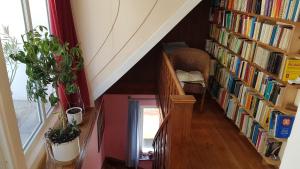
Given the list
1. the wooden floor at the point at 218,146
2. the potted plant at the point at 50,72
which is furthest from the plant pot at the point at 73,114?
the wooden floor at the point at 218,146

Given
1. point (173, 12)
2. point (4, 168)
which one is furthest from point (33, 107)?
point (173, 12)

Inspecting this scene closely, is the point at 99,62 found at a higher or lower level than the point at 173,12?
lower

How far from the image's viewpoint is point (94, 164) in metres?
3.79

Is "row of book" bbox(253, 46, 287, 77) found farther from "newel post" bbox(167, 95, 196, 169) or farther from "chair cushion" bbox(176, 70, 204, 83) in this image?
"newel post" bbox(167, 95, 196, 169)

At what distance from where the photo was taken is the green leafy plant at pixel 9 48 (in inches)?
67.8

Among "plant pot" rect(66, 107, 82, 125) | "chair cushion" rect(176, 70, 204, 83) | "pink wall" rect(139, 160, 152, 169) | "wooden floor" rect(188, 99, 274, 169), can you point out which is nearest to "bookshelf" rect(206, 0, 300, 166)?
"wooden floor" rect(188, 99, 274, 169)

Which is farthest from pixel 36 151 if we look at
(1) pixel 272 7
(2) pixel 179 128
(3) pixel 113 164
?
(3) pixel 113 164

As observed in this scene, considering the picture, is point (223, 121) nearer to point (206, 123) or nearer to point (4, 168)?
point (206, 123)

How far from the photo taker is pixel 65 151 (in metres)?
1.98

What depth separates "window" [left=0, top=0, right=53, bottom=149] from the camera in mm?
1794

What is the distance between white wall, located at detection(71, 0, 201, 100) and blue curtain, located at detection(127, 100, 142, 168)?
2041 mm

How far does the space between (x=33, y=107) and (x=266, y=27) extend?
2.60m

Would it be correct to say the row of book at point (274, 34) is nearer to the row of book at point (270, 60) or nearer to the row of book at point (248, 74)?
the row of book at point (270, 60)

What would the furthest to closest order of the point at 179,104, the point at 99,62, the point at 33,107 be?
the point at 99,62, the point at 33,107, the point at 179,104
